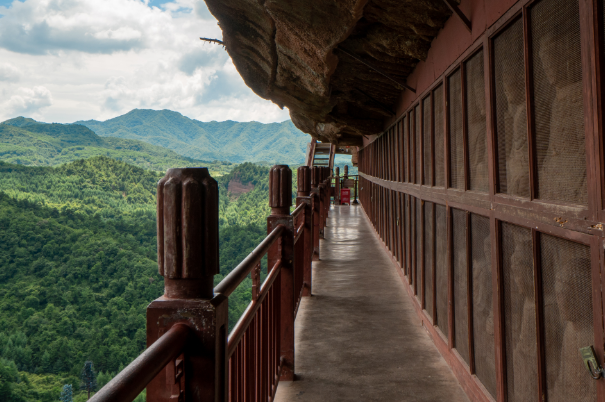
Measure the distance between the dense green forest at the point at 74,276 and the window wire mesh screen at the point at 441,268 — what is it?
35.9m

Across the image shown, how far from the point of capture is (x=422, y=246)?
4.82 metres

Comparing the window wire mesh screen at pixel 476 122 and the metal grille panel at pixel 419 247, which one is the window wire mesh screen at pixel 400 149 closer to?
the metal grille panel at pixel 419 247

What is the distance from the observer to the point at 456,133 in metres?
3.44

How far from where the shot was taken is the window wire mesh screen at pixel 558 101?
5.44 feet

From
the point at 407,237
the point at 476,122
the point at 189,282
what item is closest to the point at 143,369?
the point at 189,282

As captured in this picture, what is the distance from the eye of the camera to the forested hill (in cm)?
13962

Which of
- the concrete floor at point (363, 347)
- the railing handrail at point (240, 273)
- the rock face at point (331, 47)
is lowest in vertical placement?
the concrete floor at point (363, 347)

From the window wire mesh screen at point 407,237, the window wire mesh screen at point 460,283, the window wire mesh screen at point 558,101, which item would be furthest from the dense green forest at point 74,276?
the window wire mesh screen at point 558,101

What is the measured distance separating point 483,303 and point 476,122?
1176mm

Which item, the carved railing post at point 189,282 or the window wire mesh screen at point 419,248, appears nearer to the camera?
the carved railing post at point 189,282

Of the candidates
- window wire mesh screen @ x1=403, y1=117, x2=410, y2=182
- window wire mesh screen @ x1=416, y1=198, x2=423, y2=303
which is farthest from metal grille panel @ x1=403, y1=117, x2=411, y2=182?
window wire mesh screen @ x1=416, y1=198, x2=423, y2=303

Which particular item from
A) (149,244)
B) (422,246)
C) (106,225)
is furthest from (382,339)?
(106,225)

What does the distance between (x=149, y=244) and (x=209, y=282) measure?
72425mm

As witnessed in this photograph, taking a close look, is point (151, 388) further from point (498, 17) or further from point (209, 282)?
point (498, 17)
